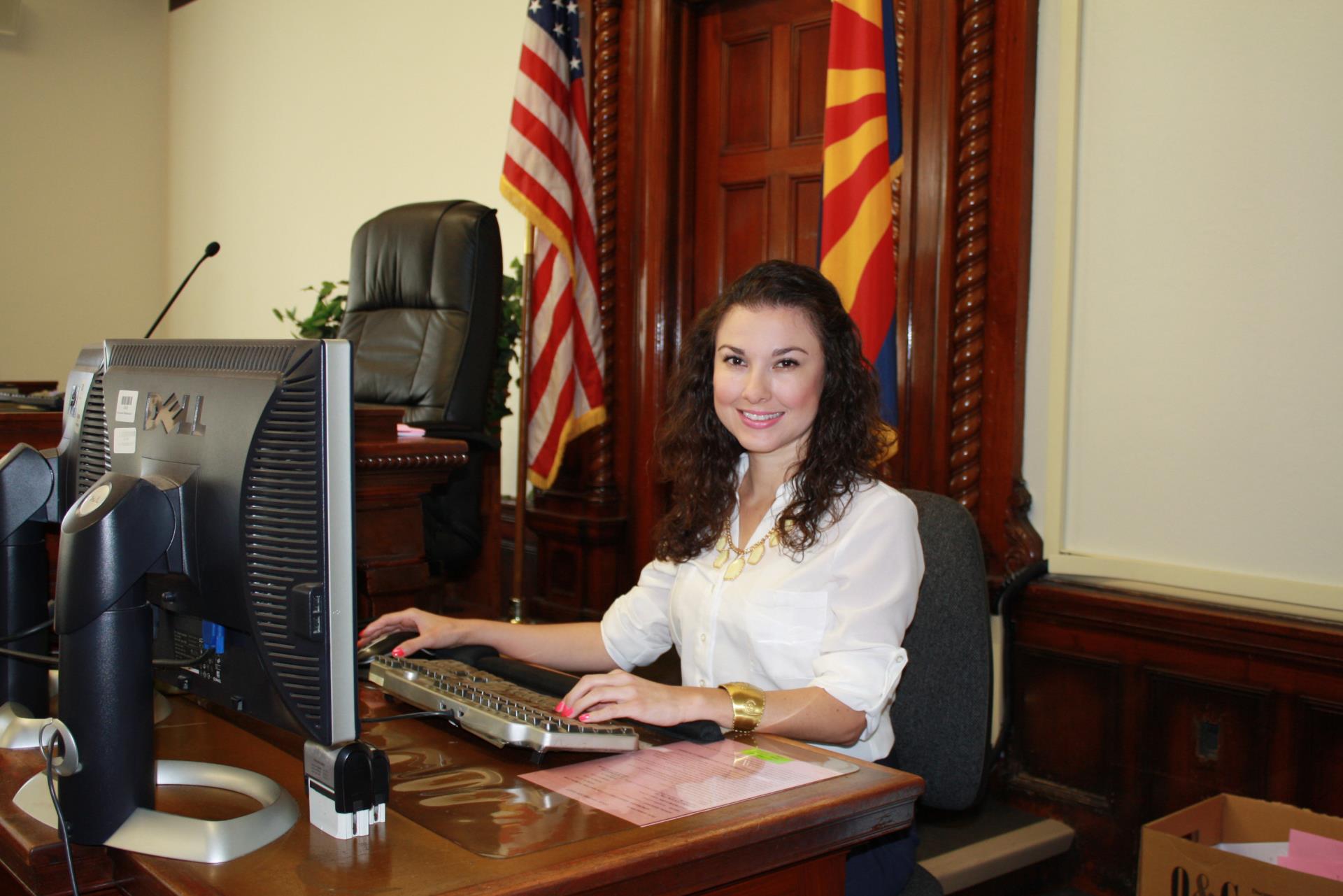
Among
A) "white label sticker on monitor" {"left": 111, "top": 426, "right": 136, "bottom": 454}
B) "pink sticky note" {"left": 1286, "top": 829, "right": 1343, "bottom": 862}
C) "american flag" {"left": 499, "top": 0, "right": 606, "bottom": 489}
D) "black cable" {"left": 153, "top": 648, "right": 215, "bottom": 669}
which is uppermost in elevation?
"american flag" {"left": 499, "top": 0, "right": 606, "bottom": 489}

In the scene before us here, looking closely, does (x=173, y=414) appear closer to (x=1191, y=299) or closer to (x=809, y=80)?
(x=1191, y=299)

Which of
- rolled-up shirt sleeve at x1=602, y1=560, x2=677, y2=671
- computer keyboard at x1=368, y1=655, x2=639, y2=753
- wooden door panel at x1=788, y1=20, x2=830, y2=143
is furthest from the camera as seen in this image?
wooden door panel at x1=788, y1=20, x2=830, y2=143

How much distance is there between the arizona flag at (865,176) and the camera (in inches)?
96.5

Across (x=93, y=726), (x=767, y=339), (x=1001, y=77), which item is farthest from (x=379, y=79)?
(x=93, y=726)

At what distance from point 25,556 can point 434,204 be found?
1974 mm

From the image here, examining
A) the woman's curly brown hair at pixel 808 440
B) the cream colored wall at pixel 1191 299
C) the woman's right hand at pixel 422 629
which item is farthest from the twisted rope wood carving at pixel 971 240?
the woman's right hand at pixel 422 629

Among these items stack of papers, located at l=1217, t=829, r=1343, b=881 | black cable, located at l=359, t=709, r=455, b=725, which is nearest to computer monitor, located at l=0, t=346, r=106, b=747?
black cable, located at l=359, t=709, r=455, b=725

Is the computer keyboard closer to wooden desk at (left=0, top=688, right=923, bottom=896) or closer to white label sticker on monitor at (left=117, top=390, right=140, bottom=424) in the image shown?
wooden desk at (left=0, top=688, right=923, bottom=896)

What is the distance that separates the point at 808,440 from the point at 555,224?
203cm

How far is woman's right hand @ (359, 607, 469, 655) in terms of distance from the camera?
1420 mm

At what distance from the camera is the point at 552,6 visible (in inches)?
134

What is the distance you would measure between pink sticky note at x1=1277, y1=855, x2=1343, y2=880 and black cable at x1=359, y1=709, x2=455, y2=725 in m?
1.31

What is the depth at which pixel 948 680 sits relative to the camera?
4.71 feet

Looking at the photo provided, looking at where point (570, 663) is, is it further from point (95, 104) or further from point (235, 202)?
point (95, 104)
